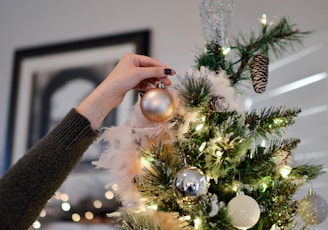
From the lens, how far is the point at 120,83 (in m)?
0.62

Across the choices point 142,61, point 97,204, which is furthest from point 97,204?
point 142,61

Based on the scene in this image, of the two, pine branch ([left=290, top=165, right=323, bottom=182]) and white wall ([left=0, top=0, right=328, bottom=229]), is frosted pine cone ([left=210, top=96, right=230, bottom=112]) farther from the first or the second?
white wall ([left=0, top=0, right=328, bottom=229])

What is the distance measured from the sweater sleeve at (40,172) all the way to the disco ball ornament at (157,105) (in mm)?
102

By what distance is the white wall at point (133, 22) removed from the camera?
1.18 meters

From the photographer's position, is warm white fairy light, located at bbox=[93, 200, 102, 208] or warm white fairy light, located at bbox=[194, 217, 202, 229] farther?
warm white fairy light, located at bbox=[93, 200, 102, 208]

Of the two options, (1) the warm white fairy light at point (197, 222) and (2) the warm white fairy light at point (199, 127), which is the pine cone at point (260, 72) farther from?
(1) the warm white fairy light at point (197, 222)

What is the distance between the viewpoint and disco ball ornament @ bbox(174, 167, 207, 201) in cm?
58

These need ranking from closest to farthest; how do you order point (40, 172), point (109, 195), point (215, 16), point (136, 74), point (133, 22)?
point (40, 172), point (136, 74), point (215, 16), point (109, 195), point (133, 22)

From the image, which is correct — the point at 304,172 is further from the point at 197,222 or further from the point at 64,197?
the point at 64,197

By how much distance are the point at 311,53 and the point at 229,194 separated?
64 centimetres

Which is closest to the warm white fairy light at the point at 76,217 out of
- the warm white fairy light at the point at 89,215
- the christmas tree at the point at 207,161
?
the warm white fairy light at the point at 89,215

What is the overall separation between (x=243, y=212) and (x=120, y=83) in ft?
0.86

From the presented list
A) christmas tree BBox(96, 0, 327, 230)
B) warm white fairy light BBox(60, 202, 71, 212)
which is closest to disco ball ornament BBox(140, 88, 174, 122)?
christmas tree BBox(96, 0, 327, 230)

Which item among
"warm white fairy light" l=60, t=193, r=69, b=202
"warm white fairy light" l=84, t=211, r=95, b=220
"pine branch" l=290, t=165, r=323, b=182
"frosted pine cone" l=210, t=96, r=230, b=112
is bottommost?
"warm white fairy light" l=84, t=211, r=95, b=220
